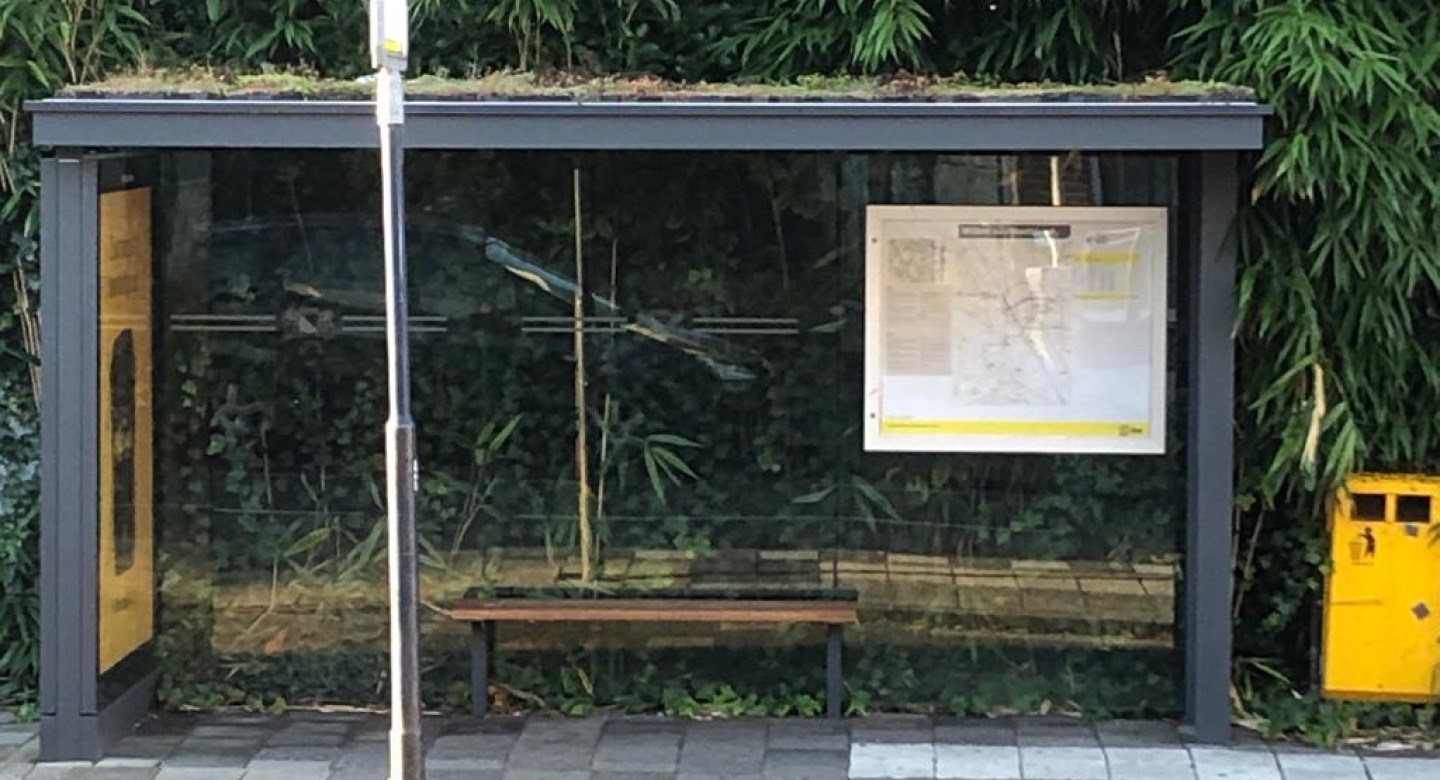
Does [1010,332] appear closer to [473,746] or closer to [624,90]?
[624,90]

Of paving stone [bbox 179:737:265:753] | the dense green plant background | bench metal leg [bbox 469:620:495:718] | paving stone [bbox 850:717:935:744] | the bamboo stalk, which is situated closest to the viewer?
the dense green plant background

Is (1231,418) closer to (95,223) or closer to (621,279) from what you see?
(621,279)

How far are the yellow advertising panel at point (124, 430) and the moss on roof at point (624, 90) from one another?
0.51 m

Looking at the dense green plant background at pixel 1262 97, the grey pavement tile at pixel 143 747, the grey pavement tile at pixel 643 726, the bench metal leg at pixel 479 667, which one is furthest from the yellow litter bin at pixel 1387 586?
the grey pavement tile at pixel 143 747

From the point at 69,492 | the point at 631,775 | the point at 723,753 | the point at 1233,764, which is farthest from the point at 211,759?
the point at 1233,764

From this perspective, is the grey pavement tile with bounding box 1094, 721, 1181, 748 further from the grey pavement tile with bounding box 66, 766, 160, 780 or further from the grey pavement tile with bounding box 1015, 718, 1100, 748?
the grey pavement tile with bounding box 66, 766, 160, 780

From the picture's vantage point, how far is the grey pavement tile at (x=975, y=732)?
26.1 ft

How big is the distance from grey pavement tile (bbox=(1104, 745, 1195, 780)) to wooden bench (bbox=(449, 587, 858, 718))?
45.4 inches

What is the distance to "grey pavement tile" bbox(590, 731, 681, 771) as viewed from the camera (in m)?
7.65

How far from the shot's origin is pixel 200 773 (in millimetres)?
7551

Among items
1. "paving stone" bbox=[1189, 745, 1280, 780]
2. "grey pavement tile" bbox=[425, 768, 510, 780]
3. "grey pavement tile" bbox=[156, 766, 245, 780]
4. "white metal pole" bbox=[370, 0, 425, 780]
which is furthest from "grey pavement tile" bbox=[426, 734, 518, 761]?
"paving stone" bbox=[1189, 745, 1280, 780]

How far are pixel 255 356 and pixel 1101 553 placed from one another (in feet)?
11.3

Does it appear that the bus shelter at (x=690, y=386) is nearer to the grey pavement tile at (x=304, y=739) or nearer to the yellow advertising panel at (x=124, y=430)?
the yellow advertising panel at (x=124, y=430)

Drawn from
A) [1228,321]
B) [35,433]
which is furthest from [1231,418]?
[35,433]
